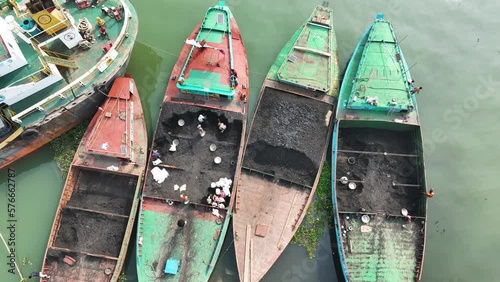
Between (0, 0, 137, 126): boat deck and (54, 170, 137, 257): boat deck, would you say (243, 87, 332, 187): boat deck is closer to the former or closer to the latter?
(54, 170, 137, 257): boat deck

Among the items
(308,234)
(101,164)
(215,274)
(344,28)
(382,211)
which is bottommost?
(215,274)

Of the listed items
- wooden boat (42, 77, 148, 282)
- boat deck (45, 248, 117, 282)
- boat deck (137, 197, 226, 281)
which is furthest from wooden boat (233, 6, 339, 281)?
boat deck (45, 248, 117, 282)

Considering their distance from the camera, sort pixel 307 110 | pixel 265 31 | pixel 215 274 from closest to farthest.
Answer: pixel 215 274 < pixel 307 110 < pixel 265 31

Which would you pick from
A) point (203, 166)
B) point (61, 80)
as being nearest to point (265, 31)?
point (203, 166)

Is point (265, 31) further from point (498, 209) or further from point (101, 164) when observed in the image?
point (498, 209)

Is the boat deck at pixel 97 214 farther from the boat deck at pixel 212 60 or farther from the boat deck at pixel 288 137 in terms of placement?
the boat deck at pixel 288 137

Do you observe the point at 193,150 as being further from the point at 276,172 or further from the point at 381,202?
the point at 381,202

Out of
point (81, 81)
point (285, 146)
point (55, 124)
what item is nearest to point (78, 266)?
point (55, 124)
